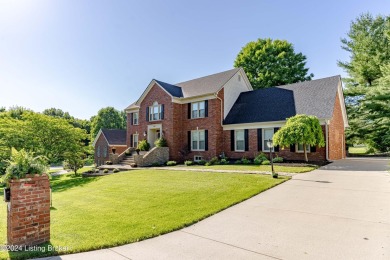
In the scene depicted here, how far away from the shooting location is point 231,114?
67.2 feet

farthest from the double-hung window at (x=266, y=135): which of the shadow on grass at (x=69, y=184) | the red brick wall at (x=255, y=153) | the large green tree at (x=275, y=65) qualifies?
the large green tree at (x=275, y=65)

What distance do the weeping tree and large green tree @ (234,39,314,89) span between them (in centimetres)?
1803

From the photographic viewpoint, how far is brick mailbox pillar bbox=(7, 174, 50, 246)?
4.03 meters

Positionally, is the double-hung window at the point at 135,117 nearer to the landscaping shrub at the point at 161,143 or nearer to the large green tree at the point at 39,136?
the landscaping shrub at the point at 161,143

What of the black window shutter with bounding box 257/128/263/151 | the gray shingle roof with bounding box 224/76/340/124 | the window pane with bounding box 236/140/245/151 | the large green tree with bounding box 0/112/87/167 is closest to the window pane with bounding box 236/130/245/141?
the window pane with bounding box 236/140/245/151

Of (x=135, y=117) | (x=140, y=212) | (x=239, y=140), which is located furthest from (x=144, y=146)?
(x=140, y=212)

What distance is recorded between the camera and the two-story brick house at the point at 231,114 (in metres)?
16.8

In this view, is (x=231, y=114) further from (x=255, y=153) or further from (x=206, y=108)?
(x=255, y=153)

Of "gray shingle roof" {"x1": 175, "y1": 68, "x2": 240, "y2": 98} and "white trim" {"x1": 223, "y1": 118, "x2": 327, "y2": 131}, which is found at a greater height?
"gray shingle roof" {"x1": 175, "y1": 68, "x2": 240, "y2": 98}

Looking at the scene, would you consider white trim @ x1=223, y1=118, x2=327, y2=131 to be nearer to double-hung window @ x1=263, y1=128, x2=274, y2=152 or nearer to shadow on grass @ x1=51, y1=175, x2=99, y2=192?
double-hung window @ x1=263, y1=128, x2=274, y2=152

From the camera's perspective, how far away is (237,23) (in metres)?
16.5

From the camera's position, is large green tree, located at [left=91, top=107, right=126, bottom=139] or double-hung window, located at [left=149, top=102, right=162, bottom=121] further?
large green tree, located at [left=91, top=107, right=126, bottom=139]

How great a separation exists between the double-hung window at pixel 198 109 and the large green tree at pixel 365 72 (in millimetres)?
15573

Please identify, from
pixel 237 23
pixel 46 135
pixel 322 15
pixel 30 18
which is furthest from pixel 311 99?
pixel 46 135
